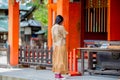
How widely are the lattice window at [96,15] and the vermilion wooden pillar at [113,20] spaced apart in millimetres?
1785

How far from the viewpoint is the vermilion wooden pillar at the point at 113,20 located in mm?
14914

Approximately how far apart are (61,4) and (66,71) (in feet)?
7.80

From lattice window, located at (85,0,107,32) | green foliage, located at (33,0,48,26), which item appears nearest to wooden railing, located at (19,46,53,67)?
lattice window, located at (85,0,107,32)

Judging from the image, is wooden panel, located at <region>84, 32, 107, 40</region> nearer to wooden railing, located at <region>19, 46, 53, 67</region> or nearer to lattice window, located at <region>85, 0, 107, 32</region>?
lattice window, located at <region>85, 0, 107, 32</region>

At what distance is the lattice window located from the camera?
16.9 metres

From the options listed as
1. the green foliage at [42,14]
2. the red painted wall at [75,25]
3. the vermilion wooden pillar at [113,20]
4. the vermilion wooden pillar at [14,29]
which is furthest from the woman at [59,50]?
the green foliage at [42,14]

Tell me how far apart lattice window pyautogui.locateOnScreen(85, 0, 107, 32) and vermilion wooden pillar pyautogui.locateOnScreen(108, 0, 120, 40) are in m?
1.79

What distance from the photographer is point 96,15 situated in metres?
17.2

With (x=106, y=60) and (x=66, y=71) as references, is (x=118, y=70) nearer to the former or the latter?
(x=106, y=60)

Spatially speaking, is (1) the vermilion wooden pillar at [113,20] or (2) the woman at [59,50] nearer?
(2) the woman at [59,50]

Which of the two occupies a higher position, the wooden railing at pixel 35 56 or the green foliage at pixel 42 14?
the green foliage at pixel 42 14

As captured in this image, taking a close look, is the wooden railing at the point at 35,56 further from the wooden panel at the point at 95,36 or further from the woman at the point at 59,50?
the wooden panel at the point at 95,36

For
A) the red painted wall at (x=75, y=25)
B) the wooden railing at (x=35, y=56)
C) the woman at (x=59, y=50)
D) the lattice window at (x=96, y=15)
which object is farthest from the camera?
the red painted wall at (x=75, y=25)

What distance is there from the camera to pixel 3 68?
1571cm
